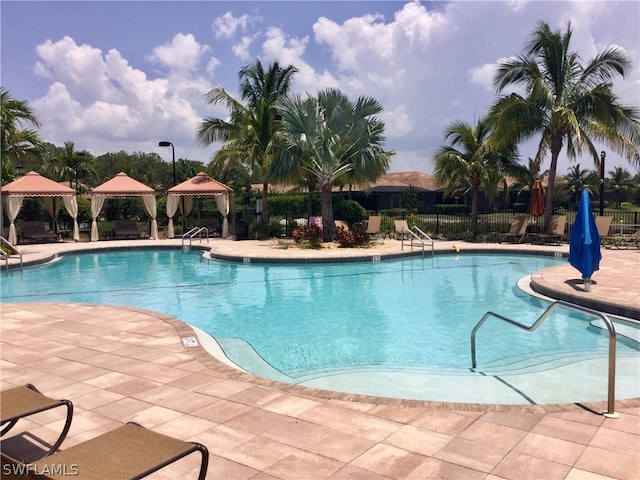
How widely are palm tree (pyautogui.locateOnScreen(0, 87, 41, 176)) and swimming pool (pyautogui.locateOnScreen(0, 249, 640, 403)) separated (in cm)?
541

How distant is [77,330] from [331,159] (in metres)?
12.3

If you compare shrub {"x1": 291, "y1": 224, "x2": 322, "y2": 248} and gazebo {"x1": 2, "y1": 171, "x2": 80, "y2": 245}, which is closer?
shrub {"x1": 291, "y1": 224, "x2": 322, "y2": 248}

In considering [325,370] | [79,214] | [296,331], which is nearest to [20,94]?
[79,214]

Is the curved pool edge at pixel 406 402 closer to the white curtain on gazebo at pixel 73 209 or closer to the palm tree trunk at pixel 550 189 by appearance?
the palm tree trunk at pixel 550 189

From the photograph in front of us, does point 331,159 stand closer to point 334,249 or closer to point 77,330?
point 334,249

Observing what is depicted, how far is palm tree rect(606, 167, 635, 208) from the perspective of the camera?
183 ft

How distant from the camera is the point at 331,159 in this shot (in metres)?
18.2

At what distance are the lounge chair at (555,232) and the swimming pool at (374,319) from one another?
2.49m

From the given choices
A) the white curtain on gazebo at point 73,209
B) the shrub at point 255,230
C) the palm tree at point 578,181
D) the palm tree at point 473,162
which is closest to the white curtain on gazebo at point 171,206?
the shrub at point 255,230

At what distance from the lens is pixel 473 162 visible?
20844mm

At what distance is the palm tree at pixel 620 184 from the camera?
2199 inches

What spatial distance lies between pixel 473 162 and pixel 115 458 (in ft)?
66.0

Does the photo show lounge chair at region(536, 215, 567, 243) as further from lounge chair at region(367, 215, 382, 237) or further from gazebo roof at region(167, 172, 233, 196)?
gazebo roof at region(167, 172, 233, 196)

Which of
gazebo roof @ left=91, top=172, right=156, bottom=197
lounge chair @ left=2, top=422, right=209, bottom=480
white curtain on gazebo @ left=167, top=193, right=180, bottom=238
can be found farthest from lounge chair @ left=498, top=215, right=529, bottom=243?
lounge chair @ left=2, top=422, right=209, bottom=480
